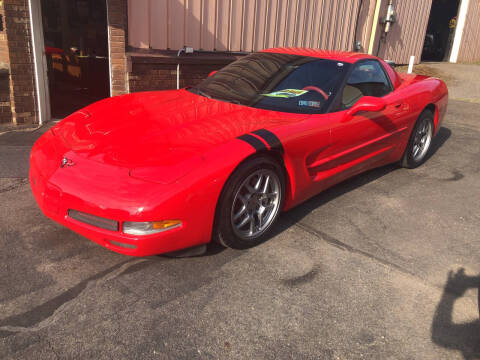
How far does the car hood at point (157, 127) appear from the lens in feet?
9.68

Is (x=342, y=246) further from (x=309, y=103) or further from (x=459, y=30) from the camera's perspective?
(x=459, y=30)

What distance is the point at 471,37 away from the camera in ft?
53.0

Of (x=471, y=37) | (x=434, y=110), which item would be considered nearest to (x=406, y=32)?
(x=471, y=37)

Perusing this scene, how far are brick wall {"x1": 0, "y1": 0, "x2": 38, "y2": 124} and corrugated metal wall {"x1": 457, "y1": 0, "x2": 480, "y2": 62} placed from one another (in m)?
15.0

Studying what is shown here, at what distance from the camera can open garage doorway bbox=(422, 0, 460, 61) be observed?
16741mm

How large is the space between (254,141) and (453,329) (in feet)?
5.68

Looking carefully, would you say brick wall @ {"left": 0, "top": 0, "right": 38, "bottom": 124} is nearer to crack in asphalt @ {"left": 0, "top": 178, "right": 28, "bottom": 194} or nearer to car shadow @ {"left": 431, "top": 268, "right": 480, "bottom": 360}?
crack in asphalt @ {"left": 0, "top": 178, "right": 28, "bottom": 194}

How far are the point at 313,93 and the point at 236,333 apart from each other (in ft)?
7.72

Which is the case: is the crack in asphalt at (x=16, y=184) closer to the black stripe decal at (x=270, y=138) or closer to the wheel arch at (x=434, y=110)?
the black stripe decal at (x=270, y=138)

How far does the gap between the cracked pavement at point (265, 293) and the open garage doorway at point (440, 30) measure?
15086mm

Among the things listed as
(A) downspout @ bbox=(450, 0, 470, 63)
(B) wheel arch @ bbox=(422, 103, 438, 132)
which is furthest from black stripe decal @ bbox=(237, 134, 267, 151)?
(A) downspout @ bbox=(450, 0, 470, 63)

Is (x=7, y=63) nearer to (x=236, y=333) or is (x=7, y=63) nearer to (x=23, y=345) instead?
Result: (x=23, y=345)

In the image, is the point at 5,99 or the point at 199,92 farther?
the point at 5,99

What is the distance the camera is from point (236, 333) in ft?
8.05
